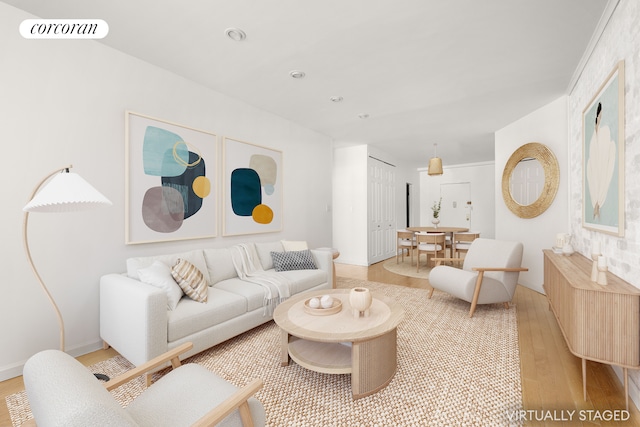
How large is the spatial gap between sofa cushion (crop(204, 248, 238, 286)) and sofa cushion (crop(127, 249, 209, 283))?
0.06m

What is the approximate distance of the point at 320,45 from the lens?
255 centimetres

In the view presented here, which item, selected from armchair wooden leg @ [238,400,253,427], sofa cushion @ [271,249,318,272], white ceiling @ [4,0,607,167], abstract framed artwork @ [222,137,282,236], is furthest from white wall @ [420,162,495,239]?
armchair wooden leg @ [238,400,253,427]

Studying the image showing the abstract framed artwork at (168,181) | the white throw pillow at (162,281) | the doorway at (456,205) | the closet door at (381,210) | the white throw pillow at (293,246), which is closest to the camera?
the white throw pillow at (162,281)

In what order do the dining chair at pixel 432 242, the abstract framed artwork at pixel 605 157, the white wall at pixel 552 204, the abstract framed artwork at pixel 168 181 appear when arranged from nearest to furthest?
the abstract framed artwork at pixel 605 157 < the abstract framed artwork at pixel 168 181 < the white wall at pixel 552 204 < the dining chair at pixel 432 242

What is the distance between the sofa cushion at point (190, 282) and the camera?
2502mm

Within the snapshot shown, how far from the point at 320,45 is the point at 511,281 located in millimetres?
3286

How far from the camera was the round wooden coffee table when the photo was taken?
1817 millimetres

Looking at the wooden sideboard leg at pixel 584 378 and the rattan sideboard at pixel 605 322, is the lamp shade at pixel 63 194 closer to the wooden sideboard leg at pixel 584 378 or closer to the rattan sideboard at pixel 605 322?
the rattan sideboard at pixel 605 322

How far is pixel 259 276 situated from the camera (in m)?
3.24

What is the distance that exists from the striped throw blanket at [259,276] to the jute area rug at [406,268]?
2982mm

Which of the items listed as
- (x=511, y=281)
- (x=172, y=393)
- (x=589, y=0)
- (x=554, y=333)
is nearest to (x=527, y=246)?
(x=511, y=281)

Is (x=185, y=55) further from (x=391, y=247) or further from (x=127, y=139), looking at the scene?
(x=391, y=247)

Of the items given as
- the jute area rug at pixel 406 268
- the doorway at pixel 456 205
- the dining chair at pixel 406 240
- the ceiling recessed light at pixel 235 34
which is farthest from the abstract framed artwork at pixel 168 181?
the doorway at pixel 456 205

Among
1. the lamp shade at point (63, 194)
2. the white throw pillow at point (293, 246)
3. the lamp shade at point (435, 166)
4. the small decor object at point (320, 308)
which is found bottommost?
the small decor object at point (320, 308)
